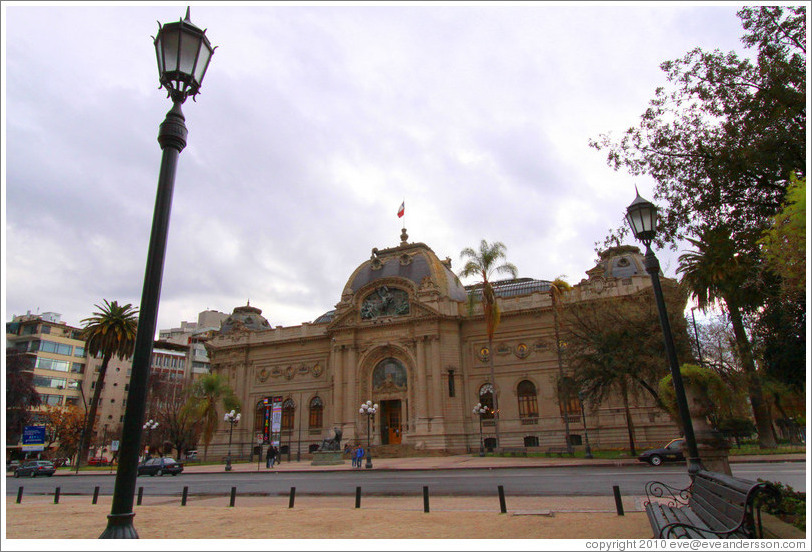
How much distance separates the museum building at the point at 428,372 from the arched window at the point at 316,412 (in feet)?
0.35

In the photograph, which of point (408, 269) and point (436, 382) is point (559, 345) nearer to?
point (436, 382)

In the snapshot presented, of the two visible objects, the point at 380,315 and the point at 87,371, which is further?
the point at 87,371

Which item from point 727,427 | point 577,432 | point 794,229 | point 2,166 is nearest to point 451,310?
point 577,432

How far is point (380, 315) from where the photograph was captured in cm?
5206

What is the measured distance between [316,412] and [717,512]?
52.4 metres

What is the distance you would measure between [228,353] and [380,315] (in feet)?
72.5

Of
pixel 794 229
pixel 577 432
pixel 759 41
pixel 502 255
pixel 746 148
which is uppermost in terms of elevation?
pixel 502 255

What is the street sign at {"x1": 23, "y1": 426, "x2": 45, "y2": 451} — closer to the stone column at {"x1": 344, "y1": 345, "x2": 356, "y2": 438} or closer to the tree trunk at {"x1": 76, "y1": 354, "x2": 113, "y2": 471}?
the tree trunk at {"x1": 76, "y1": 354, "x2": 113, "y2": 471}

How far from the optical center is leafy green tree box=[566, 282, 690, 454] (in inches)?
1178

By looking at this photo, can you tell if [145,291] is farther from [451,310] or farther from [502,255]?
[451,310]

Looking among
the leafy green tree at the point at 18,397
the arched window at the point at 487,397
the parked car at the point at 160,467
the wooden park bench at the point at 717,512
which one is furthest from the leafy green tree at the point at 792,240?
the leafy green tree at the point at 18,397

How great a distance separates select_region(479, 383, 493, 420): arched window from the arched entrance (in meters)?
7.19

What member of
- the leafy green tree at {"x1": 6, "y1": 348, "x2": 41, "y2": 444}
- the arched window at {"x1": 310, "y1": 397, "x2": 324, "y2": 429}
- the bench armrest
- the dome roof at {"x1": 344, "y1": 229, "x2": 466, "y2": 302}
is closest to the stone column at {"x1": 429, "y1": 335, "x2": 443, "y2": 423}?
the dome roof at {"x1": 344, "y1": 229, "x2": 466, "y2": 302}

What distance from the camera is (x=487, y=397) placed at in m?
48.1
